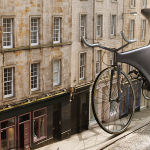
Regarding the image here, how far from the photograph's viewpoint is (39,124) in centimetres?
2159

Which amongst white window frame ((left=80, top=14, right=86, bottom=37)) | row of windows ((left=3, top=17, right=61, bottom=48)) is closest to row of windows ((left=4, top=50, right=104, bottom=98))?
row of windows ((left=3, top=17, right=61, bottom=48))

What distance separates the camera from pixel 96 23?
24.5 meters

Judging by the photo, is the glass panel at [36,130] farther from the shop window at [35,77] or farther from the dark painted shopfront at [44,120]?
the shop window at [35,77]

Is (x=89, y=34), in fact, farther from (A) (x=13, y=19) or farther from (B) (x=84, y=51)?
(A) (x=13, y=19)

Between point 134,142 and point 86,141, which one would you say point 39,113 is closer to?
point 86,141

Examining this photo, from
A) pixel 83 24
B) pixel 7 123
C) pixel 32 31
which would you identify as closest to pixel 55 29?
pixel 32 31

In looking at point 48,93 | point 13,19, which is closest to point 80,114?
point 48,93

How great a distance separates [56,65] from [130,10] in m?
9.84

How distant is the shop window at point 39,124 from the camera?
21312mm

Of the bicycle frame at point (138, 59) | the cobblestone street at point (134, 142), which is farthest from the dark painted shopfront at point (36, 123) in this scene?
the bicycle frame at point (138, 59)

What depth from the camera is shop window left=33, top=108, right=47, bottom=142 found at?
21312mm

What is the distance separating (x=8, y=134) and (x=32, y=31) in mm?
6582

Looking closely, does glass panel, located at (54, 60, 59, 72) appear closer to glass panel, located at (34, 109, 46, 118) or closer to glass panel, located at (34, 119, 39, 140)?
glass panel, located at (34, 109, 46, 118)

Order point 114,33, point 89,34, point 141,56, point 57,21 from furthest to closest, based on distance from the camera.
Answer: point 114,33, point 89,34, point 57,21, point 141,56
